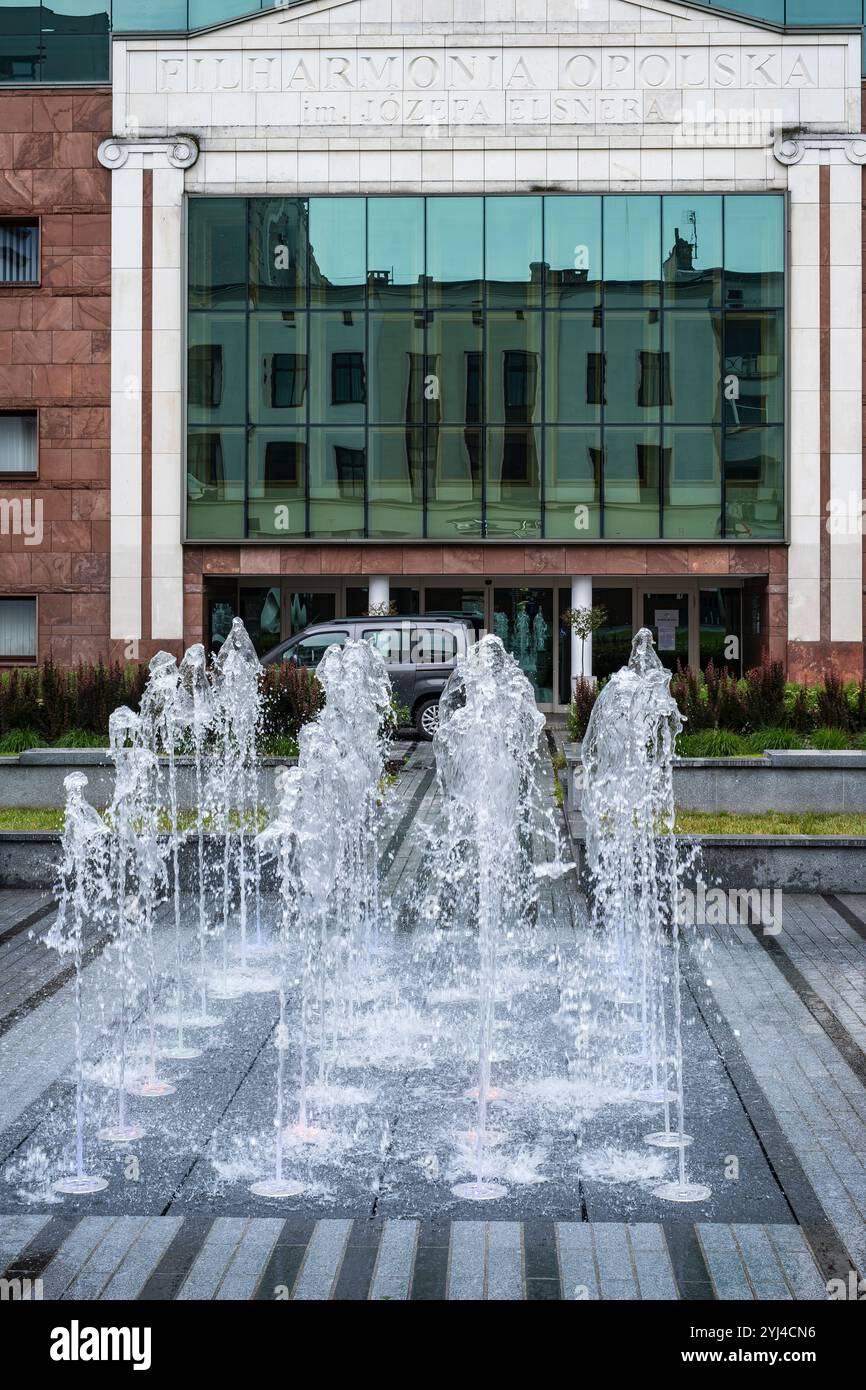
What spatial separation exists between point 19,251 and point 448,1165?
27582mm

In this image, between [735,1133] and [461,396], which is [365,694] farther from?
[461,396]

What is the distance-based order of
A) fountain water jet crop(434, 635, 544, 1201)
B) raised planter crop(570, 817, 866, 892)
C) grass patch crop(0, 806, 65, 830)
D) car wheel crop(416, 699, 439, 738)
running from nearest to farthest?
1. fountain water jet crop(434, 635, 544, 1201)
2. raised planter crop(570, 817, 866, 892)
3. grass patch crop(0, 806, 65, 830)
4. car wheel crop(416, 699, 439, 738)

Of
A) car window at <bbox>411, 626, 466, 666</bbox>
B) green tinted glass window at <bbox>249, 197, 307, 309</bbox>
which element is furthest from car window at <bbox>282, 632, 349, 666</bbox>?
green tinted glass window at <bbox>249, 197, 307, 309</bbox>

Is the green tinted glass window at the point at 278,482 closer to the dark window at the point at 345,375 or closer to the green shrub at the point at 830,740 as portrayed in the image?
the dark window at the point at 345,375

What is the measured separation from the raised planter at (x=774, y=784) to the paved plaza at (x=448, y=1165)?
5.01 meters

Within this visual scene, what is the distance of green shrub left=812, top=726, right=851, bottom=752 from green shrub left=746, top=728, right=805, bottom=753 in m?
0.17

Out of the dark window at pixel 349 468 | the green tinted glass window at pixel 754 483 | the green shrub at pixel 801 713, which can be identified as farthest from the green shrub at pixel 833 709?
the dark window at pixel 349 468

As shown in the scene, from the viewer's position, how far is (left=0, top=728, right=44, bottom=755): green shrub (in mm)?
17906

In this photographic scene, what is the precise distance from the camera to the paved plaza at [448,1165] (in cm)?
539

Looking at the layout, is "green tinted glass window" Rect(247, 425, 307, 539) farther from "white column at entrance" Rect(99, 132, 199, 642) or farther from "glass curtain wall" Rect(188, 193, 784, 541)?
"white column at entrance" Rect(99, 132, 199, 642)

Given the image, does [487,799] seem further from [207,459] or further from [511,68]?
[511,68]

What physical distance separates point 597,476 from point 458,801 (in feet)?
59.3

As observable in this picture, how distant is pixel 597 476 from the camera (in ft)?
97.8
